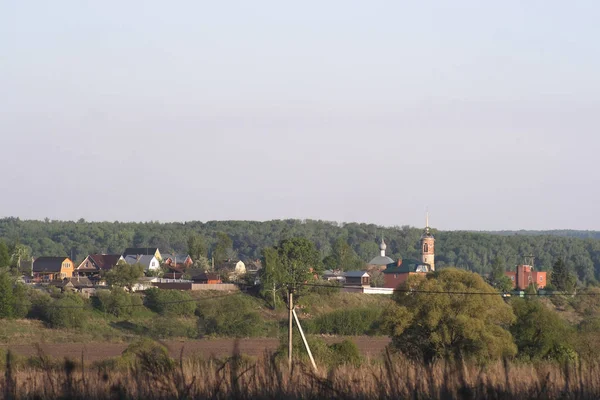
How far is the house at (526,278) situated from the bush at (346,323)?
4059 cm

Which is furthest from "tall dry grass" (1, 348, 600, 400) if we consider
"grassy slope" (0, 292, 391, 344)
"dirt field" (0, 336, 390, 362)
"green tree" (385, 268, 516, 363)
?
"grassy slope" (0, 292, 391, 344)

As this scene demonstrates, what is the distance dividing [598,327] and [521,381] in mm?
40904

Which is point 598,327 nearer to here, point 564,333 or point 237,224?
point 564,333

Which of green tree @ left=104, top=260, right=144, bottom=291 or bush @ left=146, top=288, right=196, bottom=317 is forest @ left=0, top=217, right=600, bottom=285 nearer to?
green tree @ left=104, top=260, right=144, bottom=291

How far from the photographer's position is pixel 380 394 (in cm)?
1656

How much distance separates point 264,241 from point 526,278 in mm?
73818

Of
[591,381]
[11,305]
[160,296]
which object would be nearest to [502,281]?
[160,296]

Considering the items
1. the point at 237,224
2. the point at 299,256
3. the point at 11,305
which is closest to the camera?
the point at 11,305

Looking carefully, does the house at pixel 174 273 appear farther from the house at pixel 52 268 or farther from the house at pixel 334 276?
the house at pixel 334 276

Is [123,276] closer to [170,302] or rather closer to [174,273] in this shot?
[170,302]

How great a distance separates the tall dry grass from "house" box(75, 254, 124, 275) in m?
82.0

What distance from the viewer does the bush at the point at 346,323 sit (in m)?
68.8

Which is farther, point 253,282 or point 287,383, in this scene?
point 253,282

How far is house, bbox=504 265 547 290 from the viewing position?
11131cm
